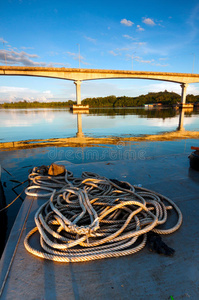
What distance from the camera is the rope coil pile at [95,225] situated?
5.14ft

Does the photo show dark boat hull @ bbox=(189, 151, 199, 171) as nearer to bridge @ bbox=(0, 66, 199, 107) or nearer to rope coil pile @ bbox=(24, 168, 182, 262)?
rope coil pile @ bbox=(24, 168, 182, 262)

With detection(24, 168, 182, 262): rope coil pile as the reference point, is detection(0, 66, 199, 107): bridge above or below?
above

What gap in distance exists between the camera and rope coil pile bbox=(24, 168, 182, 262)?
1566 millimetres

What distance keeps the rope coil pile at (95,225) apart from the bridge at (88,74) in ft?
127

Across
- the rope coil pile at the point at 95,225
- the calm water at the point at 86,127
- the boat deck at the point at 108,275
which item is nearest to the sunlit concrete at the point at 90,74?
the calm water at the point at 86,127

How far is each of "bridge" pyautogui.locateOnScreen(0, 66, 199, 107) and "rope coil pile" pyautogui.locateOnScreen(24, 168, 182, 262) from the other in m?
38.7

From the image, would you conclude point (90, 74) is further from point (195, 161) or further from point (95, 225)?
point (95, 225)

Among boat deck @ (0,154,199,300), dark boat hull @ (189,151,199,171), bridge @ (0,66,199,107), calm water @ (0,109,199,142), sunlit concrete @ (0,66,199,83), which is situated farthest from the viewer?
bridge @ (0,66,199,107)

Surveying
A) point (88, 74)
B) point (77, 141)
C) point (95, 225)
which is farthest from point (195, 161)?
point (88, 74)

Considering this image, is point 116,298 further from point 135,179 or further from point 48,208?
point 135,179

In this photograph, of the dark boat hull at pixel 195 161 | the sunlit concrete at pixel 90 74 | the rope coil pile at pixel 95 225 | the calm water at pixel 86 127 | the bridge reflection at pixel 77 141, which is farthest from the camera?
→ the sunlit concrete at pixel 90 74

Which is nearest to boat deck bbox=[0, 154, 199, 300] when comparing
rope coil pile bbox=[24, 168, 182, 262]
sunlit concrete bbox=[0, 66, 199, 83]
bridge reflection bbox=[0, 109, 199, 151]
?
rope coil pile bbox=[24, 168, 182, 262]

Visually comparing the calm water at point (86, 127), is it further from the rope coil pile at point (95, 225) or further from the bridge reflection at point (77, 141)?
the rope coil pile at point (95, 225)

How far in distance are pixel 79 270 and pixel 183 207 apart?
1696mm
